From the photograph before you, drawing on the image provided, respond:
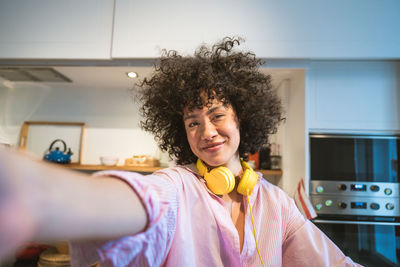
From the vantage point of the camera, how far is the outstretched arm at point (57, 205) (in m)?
0.20

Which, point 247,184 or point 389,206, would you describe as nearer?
point 247,184

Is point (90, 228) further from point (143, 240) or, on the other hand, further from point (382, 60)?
point (382, 60)

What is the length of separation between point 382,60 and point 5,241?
1971 mm

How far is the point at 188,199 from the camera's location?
0.65 m

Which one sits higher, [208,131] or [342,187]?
[208,131]

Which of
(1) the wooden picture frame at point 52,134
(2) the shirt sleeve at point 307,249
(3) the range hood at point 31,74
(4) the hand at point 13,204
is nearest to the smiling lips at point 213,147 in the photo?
(2) the shirt sleeve at point 307,249

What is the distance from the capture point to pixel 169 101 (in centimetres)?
90

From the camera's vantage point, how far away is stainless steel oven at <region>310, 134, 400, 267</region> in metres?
1.50

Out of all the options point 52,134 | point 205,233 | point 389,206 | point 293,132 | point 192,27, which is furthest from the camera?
A: point 52,134

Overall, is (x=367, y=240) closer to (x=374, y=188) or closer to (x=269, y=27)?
(x=374, y=188)

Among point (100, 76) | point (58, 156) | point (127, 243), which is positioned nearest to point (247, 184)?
point (127, 243)

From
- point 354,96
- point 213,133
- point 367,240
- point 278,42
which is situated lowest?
point 367,240

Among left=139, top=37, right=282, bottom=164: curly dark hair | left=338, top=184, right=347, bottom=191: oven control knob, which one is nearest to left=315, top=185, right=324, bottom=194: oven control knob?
left=338, top=184, right=347, bottom=191: oven control knob

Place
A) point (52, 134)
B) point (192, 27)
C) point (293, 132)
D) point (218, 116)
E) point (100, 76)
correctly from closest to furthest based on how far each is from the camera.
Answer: point (218, 116)
point (192, 27)
point (293, 132)
point (100, 76)
point (52, 134)
